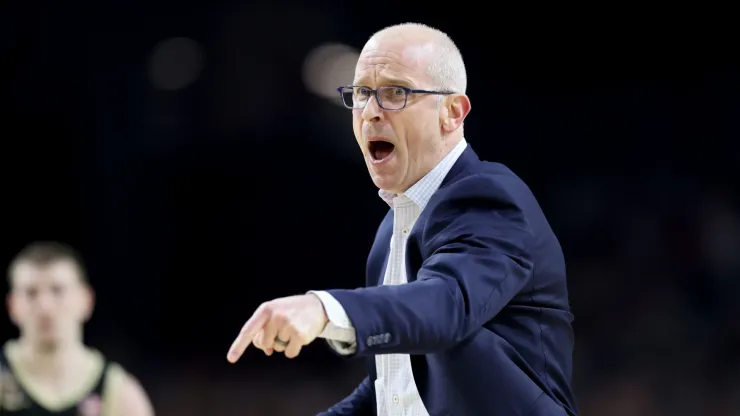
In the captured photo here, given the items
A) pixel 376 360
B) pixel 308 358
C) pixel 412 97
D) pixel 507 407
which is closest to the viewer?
pixel 507 407

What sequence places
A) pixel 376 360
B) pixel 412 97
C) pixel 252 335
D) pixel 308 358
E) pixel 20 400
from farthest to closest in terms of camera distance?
pixel 308 358, pixel 20 400, pixel 376 360, pixel 412 97, pixel 252 335

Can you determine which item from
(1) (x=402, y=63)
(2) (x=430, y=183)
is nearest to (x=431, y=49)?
(1) (x=402, y=63)

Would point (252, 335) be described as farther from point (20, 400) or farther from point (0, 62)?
point (0, 62)

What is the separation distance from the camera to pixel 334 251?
5.14m

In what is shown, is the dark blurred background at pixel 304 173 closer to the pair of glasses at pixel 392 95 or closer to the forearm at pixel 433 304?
the pair of glasses at pixel 392 95

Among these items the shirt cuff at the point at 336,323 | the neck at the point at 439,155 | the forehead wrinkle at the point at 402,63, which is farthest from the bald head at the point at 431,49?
the shirt cuff at the point at 336,323

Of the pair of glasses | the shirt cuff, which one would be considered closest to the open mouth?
the pair of glasses

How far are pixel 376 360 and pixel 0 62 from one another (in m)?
3.66

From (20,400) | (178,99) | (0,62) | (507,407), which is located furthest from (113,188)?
(507,407)

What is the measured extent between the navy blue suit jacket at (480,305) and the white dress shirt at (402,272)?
5 centimetres

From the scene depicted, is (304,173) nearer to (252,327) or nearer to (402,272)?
(402,272)

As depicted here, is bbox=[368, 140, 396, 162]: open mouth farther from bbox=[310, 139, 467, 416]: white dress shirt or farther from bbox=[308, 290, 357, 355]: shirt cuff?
bbox=[308, 290, 357, 355]: shirt cuff

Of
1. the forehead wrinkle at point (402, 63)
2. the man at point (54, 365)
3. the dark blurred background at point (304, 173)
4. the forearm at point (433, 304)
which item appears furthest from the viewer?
the dark blurred background at point (304, 173)

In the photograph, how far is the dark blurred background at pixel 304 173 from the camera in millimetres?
4938
